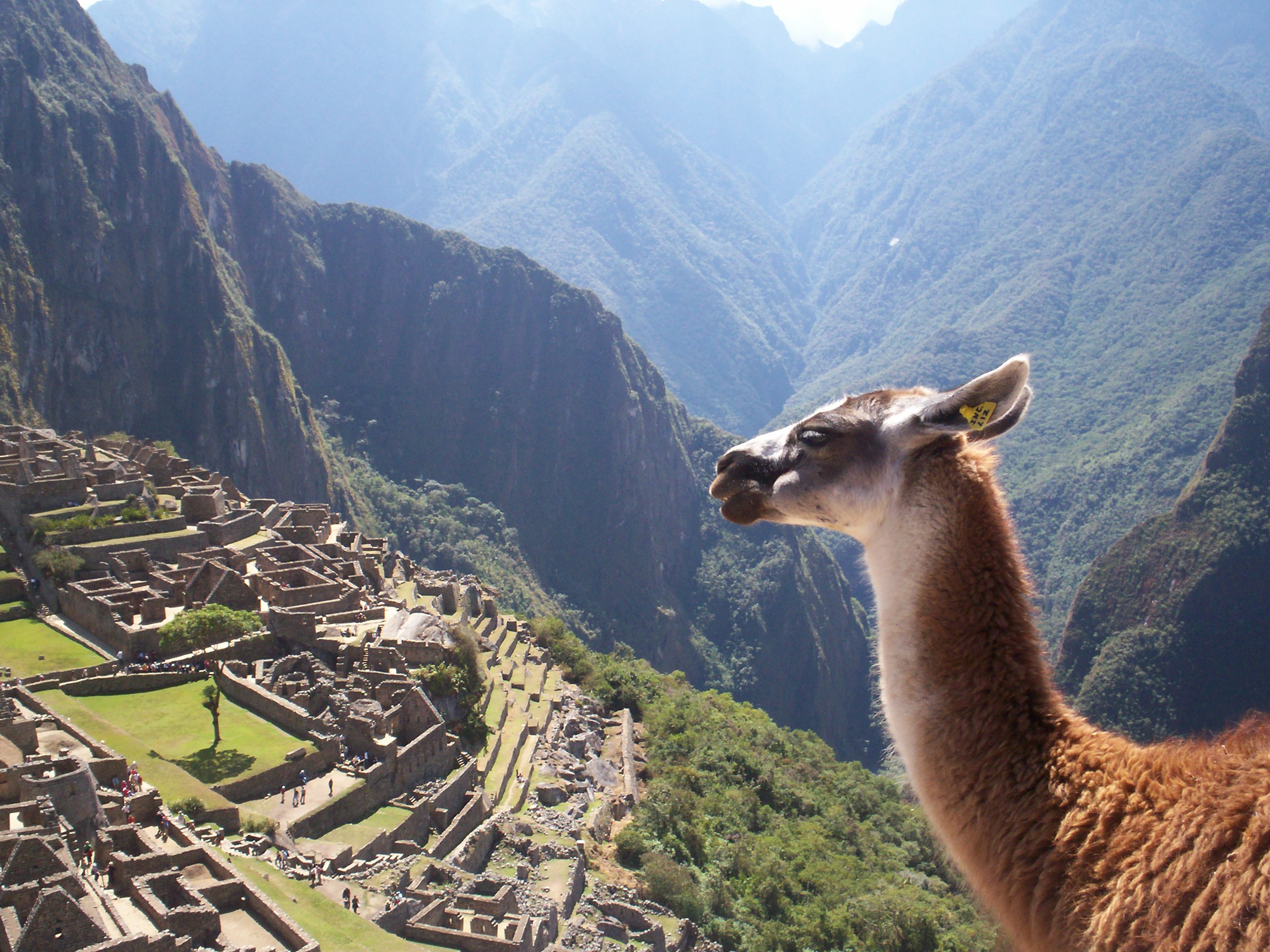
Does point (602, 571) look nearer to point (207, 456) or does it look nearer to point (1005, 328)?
point (207, 456)

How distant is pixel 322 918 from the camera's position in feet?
40.4

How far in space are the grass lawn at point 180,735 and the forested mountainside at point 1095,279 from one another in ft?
159

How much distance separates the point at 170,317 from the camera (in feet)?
297

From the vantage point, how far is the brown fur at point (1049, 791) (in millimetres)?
2342

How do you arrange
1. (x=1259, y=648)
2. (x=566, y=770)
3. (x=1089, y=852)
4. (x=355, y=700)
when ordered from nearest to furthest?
1. (x=1089, y=852)
2. (x=355, y=700)
3. (x=566, y=770)
4. (x=1259, y=648)

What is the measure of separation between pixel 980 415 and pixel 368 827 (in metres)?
16.0

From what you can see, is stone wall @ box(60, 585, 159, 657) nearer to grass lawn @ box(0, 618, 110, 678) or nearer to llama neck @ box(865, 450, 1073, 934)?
grass lawn @ box(0, 618, 110, 678)

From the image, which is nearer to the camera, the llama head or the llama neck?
the llama neck

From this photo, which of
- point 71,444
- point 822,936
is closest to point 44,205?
point 71,444

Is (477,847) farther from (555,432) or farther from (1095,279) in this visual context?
(1095,279)

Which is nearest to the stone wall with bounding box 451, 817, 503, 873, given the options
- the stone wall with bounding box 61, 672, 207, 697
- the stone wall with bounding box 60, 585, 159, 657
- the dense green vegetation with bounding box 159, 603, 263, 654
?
the stone wall with bounding box 61, 672, 207, 697

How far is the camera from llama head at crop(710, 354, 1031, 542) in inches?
117

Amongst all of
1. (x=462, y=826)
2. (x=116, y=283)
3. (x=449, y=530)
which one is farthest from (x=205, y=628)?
(x=116, y=283)

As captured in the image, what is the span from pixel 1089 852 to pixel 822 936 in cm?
2005
